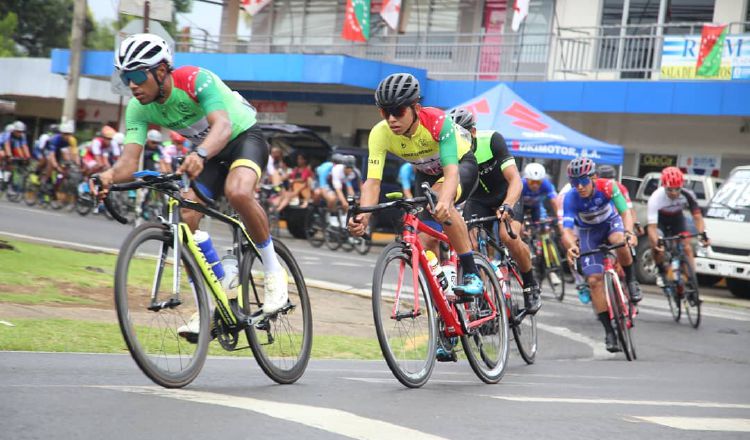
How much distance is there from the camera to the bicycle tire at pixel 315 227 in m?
23.7

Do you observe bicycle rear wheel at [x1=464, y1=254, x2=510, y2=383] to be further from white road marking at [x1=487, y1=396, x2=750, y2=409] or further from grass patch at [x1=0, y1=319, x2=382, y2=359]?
grass patch at [x1=0, y1=319, x2=382, y2=359]

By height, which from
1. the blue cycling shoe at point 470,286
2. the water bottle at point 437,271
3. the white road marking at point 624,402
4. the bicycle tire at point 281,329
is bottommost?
the white road marking at point 624,402

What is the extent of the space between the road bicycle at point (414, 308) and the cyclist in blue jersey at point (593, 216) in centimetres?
396

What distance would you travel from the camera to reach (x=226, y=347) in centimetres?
618

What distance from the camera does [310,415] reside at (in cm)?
516

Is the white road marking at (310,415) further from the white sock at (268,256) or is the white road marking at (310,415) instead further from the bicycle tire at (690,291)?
the bicycle tire at (690,291)

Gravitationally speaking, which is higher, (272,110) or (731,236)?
(272,110)

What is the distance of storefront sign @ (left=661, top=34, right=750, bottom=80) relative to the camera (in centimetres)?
2494

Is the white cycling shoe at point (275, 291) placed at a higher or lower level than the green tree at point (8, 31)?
lower

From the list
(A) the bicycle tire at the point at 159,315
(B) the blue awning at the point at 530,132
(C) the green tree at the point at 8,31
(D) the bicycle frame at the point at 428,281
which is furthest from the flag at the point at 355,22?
(C) the green tree at the point at 8,31

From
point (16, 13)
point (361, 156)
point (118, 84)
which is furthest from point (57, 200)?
point (16, 13)

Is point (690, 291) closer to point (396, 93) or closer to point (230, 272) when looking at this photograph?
point (396, 93)

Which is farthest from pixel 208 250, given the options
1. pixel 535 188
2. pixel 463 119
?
pixel 535 188

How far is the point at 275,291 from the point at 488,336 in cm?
203
